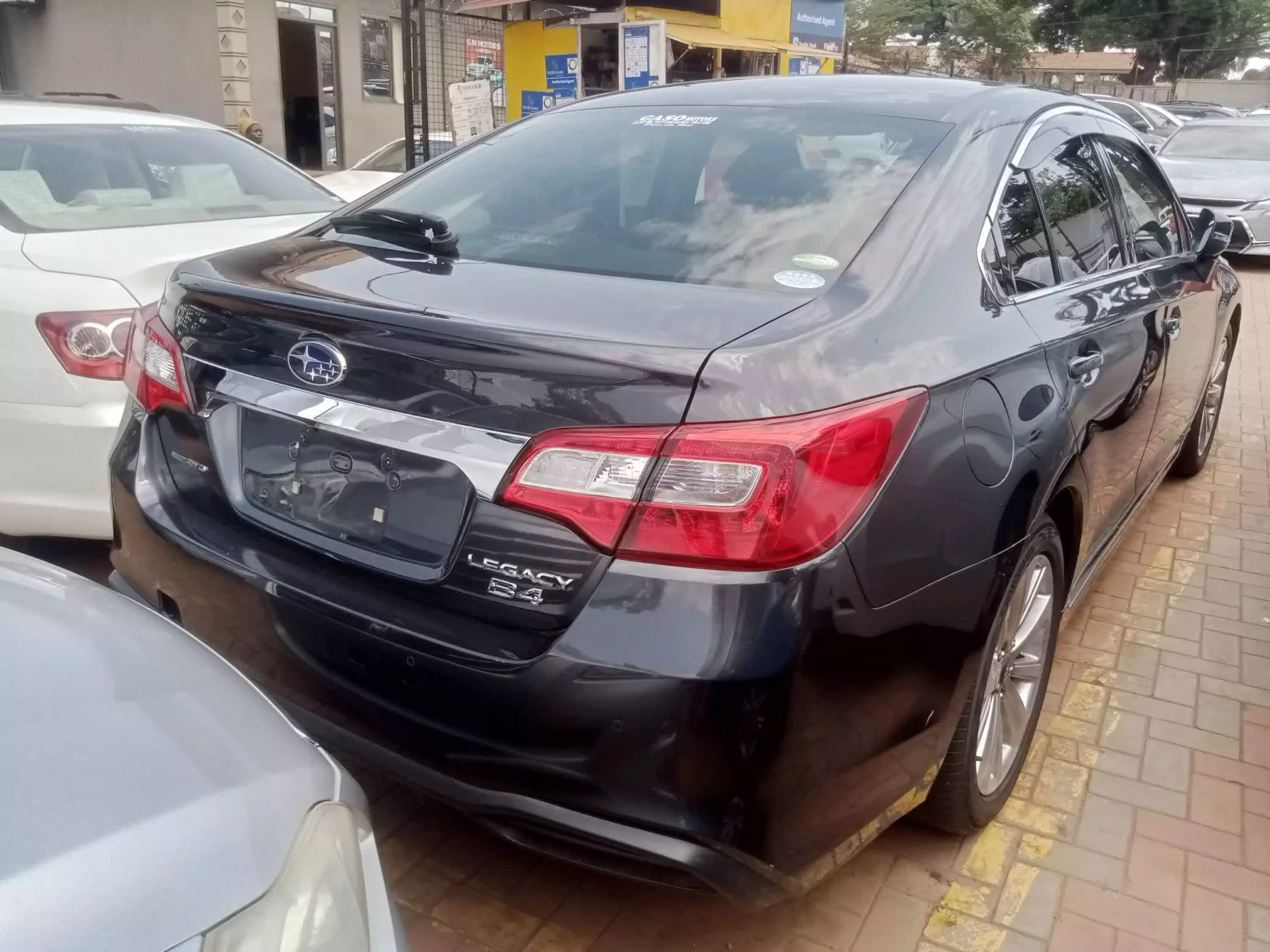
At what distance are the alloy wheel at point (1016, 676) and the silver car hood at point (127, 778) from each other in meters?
1.53

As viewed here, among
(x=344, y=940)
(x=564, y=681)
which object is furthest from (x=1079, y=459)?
(x=344, y=940)

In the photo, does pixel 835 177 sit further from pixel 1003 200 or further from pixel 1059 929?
pixel 1059 929

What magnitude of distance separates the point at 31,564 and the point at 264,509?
1.36 ft

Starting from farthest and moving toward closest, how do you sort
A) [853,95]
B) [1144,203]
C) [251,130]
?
1. [251,130]
2. [1144,203]
3. [853,95]

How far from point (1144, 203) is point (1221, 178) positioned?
9957 mm

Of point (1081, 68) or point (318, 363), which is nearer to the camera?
point (318, 363)

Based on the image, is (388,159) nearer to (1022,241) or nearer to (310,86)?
(310,86)

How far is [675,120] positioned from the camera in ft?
9.20

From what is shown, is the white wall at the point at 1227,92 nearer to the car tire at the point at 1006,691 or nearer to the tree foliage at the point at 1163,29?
the tree foliage at the point at 1163,29

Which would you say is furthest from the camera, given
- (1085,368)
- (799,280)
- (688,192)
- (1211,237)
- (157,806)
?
(1211,237)

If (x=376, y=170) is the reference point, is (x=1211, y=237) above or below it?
above

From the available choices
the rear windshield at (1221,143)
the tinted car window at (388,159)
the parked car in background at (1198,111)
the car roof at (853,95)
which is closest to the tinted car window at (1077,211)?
the car roof at (853,95)

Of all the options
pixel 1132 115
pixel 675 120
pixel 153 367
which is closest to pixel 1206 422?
pixel 675 120

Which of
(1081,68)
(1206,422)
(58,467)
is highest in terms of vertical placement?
(1081,68)
